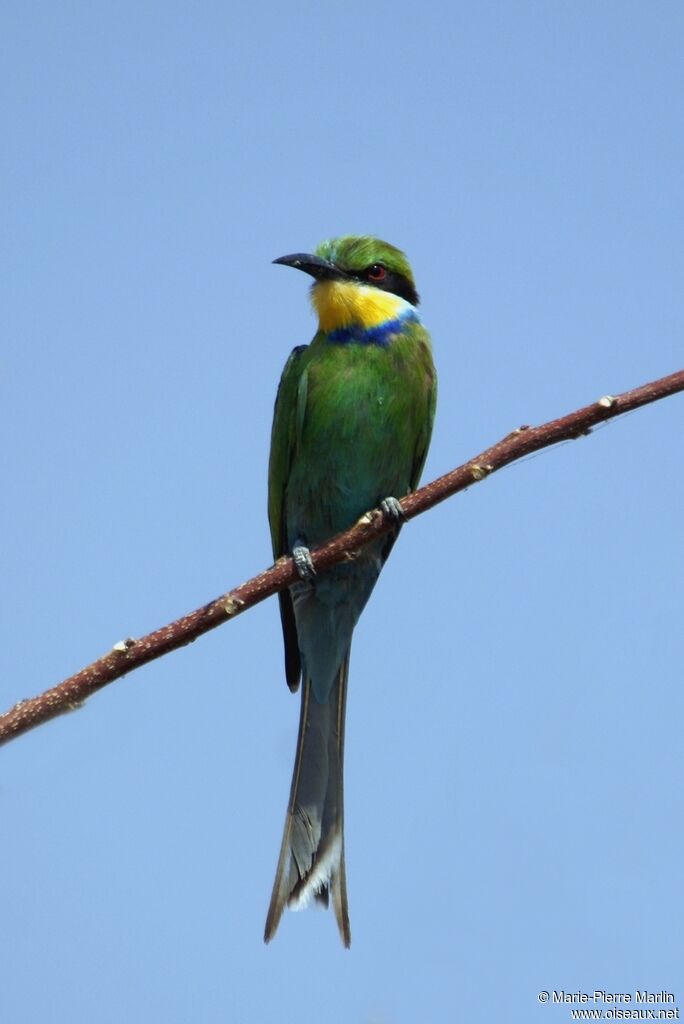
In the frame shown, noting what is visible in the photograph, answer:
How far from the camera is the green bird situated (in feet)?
14.9

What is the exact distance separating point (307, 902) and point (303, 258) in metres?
2.40

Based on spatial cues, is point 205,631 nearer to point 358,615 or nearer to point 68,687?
point 68,687

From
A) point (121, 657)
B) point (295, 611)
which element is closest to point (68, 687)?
point (121, 657)

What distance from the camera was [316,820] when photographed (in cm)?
404

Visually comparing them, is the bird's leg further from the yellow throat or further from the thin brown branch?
the yellow throat

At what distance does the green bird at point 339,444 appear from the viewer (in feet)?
14.9

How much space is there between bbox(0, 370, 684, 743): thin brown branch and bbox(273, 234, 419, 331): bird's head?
183 cm

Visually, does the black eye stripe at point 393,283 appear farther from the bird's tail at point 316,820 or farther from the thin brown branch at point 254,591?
the thin brown branch at point 254,591

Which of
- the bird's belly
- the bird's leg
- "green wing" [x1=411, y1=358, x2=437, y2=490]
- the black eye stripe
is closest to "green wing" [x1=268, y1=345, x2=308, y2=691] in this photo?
the bird's belly

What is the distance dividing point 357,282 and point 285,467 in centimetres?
78

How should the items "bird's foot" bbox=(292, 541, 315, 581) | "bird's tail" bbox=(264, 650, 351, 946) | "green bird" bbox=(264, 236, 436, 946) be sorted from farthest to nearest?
"green bird" bbox=(264, 236, 436, 946) → "bird's tail" bbox=(264, 650, 351, 946) → "bird's foot" bbox=(292, 541, 315, 581)

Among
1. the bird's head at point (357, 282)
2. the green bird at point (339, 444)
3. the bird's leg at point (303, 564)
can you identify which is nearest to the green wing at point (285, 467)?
the green bird at point (339, 444)

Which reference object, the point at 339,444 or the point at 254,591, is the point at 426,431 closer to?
the point at 339,444

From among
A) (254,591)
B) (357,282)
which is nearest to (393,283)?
(357,282)
